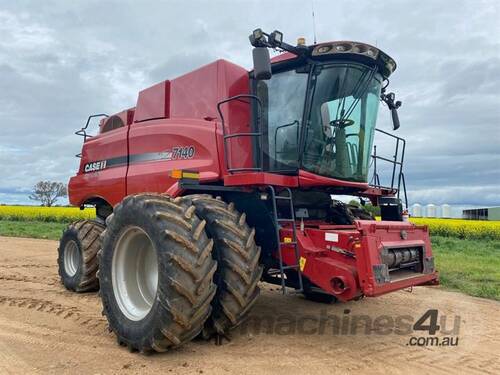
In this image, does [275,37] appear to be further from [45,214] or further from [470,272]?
[45,214]

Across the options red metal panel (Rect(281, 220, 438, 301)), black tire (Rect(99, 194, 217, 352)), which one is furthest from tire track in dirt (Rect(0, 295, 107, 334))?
red metal panel (Rect(281, 220, 438, 301))

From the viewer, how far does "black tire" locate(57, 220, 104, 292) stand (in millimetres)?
7441

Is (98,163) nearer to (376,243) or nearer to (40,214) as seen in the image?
(376,243)

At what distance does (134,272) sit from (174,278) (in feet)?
4.03

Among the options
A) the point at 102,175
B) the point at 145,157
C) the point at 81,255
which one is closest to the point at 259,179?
the point at 145,157

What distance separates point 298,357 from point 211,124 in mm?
3009

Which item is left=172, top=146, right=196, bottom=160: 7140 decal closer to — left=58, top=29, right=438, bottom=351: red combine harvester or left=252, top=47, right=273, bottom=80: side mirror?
left=58, top=29, right=438, bottom=351: red combine harvester

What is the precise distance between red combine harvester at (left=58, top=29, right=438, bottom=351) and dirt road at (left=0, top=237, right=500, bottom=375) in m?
0.27

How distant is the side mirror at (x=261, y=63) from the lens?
4656 millimetres

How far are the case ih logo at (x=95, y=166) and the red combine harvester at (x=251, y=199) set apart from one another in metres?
0.91

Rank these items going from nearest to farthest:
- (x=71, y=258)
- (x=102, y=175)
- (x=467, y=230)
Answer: (x=102, y=175) < (x=71, y=258) < (x=467, y=230)

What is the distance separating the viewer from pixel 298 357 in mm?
4379

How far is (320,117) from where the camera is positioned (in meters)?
5.39

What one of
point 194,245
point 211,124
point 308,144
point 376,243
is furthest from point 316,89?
point 194,245
